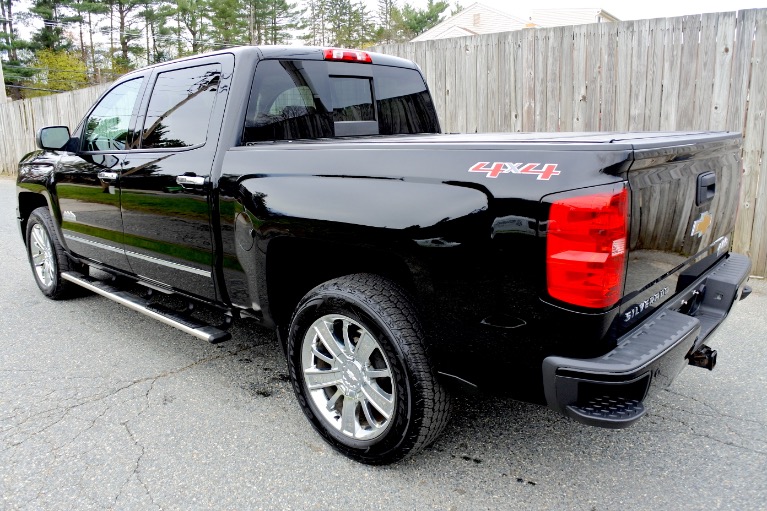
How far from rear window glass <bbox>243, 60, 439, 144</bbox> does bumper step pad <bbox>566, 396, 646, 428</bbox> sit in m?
2.18

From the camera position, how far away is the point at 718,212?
2.82 m

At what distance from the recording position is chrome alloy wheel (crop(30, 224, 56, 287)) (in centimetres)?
512

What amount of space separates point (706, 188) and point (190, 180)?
8.49 feet

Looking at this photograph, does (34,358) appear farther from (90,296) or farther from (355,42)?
(355,42)

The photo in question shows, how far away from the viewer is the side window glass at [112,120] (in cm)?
404

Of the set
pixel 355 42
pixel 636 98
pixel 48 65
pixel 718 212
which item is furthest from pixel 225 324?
pixel 355 42

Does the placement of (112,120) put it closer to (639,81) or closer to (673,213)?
(673,213)

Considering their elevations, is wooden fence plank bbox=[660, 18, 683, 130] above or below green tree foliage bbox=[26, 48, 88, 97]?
below

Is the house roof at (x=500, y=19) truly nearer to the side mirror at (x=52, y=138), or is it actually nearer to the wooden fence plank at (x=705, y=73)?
the wooden fence plank at (x=705, y=73)

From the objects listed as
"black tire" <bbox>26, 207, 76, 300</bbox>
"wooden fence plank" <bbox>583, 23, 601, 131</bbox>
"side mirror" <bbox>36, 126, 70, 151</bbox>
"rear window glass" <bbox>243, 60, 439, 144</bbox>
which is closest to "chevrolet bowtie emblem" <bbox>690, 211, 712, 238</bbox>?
"rear window glass" <bbox>243, 60, 439, 144</bbox>

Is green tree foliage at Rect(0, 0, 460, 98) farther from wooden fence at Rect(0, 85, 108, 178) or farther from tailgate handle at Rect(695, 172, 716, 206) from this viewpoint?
tailgate handle at Rect(695, 172, 716, 206)

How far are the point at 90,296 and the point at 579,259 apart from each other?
4.76m

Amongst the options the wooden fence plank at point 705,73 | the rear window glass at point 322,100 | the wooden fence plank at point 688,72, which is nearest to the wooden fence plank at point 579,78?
the wooden fence plank at point 688,72

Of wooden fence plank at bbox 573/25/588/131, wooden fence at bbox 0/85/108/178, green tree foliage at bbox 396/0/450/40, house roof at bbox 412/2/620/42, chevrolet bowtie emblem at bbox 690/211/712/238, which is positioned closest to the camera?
chevrolet bowtie emblem at bbox 690/211/712/238
